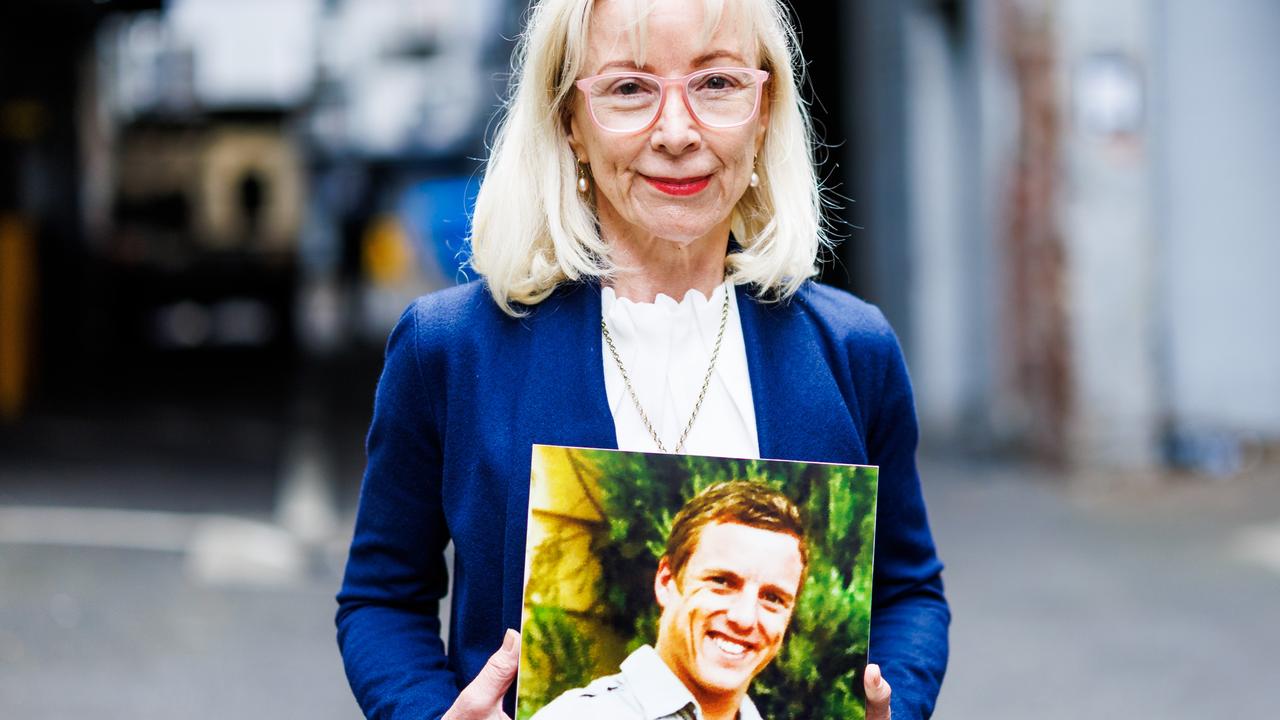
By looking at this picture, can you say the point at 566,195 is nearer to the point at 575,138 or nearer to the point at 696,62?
the point at 575,138

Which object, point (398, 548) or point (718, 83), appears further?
point (398, 548)

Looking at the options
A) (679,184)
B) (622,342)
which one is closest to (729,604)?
(622,342)

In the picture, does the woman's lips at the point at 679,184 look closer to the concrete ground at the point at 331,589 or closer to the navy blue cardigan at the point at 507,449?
the navy blue cardigan at the point at 507,449

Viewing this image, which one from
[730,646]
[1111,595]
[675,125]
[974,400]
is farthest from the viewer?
[974,400]

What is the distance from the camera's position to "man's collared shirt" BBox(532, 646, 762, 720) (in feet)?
5.74

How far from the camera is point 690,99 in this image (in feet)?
6.22

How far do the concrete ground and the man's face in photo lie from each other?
358cm

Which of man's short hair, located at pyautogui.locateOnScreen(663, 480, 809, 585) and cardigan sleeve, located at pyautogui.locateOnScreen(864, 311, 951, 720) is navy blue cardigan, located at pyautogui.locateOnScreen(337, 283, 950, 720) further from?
man's short hair, located at pyautogui.locateOnScreen(663, 480, 809, 585)

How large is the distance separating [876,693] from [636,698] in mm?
287

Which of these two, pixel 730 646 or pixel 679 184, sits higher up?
pixel 679 184

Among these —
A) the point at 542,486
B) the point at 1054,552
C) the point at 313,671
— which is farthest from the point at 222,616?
the point at 542,486

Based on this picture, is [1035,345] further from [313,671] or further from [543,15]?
[543,15]

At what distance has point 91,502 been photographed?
9086 millimetres

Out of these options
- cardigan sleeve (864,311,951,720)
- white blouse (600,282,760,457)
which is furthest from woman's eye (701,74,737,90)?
cardigan sleeve (864,311,951,720)
